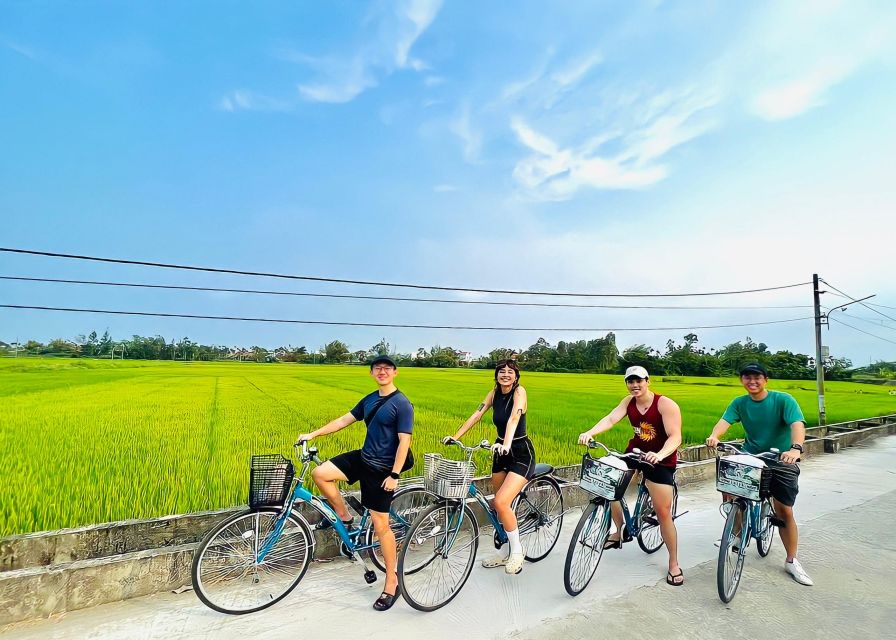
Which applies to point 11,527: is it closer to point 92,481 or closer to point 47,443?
point 92,481

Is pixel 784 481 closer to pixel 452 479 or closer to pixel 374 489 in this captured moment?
pixel 452 479

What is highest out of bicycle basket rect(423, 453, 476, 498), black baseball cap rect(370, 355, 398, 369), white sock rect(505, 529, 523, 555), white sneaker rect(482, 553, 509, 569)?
black baseball cap rect(370, 355, 398, 369)

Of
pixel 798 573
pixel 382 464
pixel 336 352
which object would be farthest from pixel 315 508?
A: pixel 336 352

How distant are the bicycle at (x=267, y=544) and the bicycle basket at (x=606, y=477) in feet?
3.95

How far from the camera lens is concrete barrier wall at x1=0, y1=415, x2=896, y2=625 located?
102 inches

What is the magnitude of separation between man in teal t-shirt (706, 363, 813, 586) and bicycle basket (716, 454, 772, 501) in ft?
0.42

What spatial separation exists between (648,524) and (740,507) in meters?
0.69

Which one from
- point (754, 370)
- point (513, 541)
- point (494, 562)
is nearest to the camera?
point (513, 541)

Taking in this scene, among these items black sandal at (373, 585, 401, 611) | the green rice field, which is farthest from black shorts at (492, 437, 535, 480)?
the green rice field

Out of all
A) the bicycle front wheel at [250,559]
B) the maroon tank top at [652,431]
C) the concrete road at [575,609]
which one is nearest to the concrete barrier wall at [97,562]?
the concrete road at [575,609]

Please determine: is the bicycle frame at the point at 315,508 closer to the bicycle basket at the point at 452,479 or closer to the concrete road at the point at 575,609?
the concrete road at the point at 575,609

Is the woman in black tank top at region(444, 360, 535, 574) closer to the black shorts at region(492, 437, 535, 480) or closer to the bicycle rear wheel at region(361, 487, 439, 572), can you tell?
the black shorts at region(492, 437, 535, 480)

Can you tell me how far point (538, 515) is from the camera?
360 centimetres

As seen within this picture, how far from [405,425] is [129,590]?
6.67 ft
